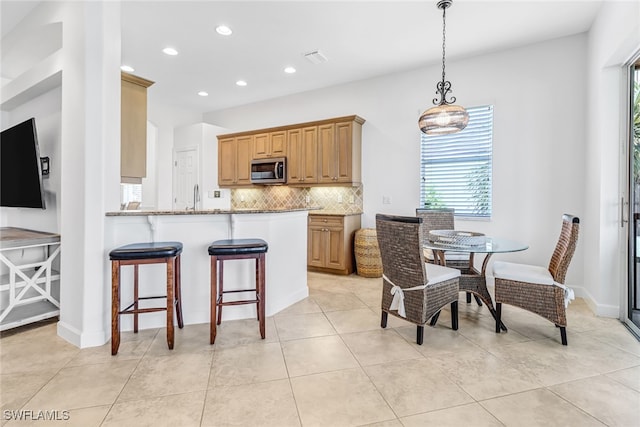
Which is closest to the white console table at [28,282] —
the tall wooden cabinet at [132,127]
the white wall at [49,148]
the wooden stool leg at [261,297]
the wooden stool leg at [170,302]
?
the white wall at [49,148]

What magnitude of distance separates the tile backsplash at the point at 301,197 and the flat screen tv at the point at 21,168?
11.1 feet

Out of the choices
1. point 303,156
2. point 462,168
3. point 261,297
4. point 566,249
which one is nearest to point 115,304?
point 261,297

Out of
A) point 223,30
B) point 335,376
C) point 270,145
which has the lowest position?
point 335,376

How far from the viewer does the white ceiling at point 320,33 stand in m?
2.99

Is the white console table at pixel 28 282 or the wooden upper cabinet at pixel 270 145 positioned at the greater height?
the wooden upper cabinet at pixel 270 145

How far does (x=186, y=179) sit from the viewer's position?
5984 mm

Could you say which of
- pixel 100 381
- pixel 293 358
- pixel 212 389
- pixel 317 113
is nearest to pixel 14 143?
pixel 100 381

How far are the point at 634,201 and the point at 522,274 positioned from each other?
4.34 ft

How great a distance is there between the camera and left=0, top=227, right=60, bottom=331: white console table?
8.10 ft

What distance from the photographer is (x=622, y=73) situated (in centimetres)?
287

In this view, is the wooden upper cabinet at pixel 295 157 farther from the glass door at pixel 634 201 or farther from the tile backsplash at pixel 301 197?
the glass door at pixel 634 201

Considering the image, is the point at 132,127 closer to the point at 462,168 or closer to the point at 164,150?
the point at 164,150

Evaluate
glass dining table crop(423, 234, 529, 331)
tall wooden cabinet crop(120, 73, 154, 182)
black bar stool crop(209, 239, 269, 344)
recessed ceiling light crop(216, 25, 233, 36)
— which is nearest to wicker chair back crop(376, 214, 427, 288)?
glass dining table crop(423, 234, 529, 331)

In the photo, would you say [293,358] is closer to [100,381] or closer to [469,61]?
[100,381]
